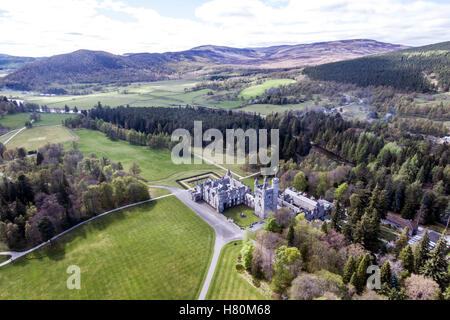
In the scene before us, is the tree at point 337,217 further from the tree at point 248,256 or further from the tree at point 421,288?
the tree at point 248,256

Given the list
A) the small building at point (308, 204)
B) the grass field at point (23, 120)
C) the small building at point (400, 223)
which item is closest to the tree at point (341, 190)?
the small building at point (308, 204)

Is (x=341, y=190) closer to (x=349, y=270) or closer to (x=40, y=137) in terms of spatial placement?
(x=349, y=270)

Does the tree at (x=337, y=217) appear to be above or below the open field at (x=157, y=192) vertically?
above

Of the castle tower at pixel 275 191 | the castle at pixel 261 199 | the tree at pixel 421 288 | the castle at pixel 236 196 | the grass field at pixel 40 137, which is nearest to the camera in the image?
the tree at pixel 421 288

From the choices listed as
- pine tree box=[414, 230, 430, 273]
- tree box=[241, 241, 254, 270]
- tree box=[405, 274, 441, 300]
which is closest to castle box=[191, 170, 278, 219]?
tree box=[241, 241, 254, 270]

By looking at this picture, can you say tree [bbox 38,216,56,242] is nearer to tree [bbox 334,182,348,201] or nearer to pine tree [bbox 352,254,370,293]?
pine tree [bbox 352,254,370,293]

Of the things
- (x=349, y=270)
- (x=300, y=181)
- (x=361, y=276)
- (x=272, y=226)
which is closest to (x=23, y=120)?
(x=300, y=181)
